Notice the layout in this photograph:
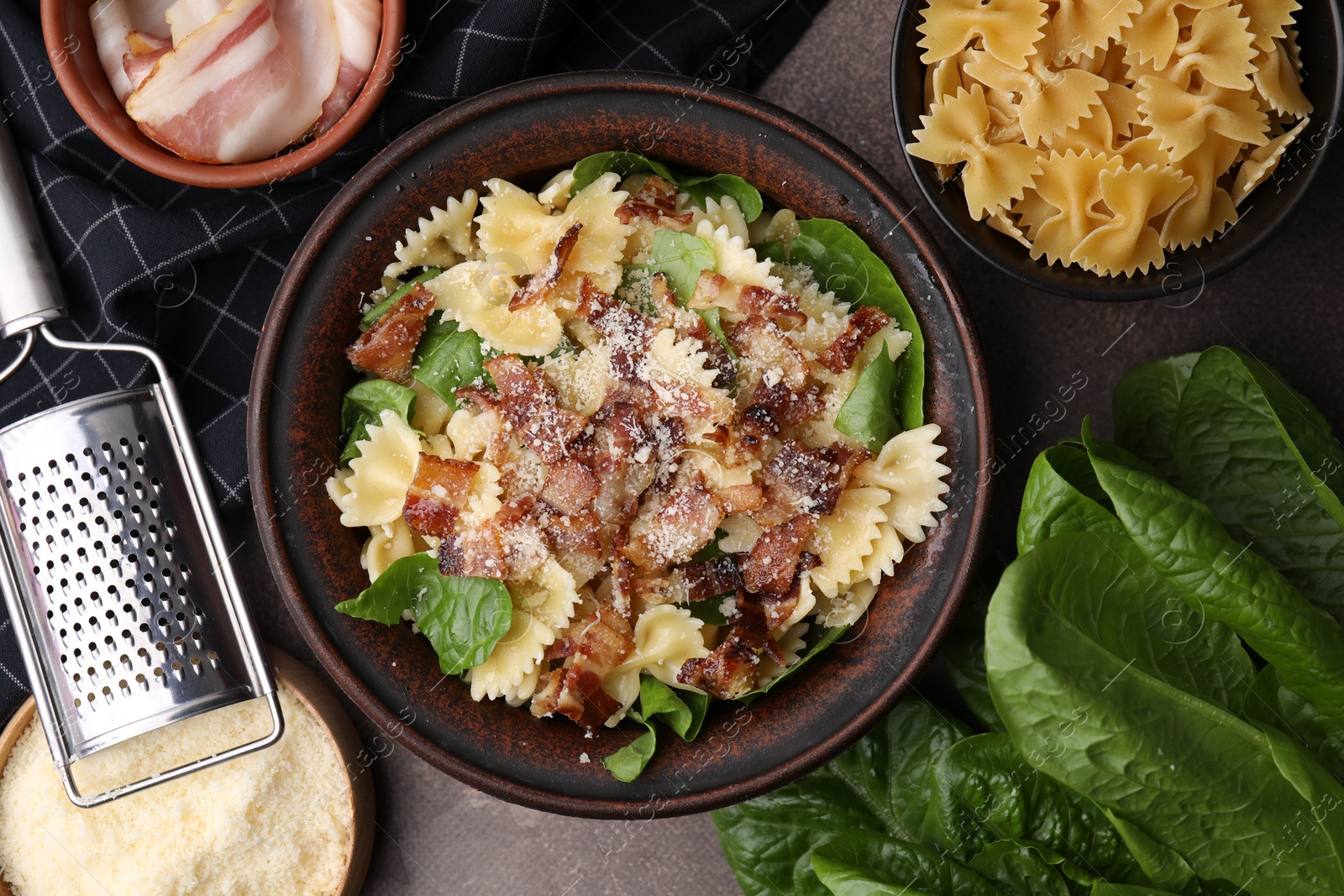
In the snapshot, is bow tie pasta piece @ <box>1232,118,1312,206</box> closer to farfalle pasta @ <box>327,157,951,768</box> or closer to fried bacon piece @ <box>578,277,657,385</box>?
farfalle pasta @ <box>327,157,951,768</box>

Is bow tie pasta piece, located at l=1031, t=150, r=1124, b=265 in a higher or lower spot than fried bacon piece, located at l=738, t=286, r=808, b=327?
higher

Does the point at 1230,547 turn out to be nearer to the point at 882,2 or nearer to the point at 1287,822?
the point at 1287,822

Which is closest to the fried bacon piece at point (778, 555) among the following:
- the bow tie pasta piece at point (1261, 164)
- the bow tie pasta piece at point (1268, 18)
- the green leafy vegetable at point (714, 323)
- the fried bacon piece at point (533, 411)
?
the green leafy vegetable at point (714, 323)

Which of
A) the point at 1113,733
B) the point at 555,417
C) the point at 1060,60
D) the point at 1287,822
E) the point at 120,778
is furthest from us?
the point at 120,778

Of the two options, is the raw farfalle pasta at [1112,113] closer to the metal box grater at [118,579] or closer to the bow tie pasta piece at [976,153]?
the bow tie pasta piece at [976,153]

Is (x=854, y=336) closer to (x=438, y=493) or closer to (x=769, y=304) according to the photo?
(x=769, y=304)

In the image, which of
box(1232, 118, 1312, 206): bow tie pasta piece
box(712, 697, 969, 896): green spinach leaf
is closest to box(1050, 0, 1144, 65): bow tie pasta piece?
box(1232, 118, 1312, 206): bow tie pasta piece

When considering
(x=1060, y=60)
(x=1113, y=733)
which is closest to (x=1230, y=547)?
(x=1113, y=733)
